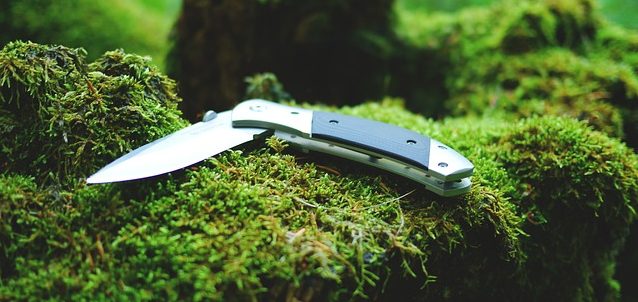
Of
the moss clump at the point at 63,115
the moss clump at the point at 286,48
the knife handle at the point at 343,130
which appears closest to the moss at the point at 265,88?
the moss clump at the point at 286,48

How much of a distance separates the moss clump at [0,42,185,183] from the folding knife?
94 millimetres

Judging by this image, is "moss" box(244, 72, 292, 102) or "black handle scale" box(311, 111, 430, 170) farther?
"moss" box(244, 72, 292, 102)

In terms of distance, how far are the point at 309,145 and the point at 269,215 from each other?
289 millimetres

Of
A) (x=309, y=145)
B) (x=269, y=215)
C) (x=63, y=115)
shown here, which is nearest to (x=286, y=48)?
(x=309, y=145)

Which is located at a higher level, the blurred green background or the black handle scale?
the blurred green background

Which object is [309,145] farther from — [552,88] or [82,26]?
[82,26]

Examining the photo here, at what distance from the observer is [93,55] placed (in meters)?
3.37

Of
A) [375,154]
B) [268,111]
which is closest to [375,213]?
[375,154]

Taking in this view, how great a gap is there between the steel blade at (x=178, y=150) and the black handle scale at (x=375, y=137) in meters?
0.18

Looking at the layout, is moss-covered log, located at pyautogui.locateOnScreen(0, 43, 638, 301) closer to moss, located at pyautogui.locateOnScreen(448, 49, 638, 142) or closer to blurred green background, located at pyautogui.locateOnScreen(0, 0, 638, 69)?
moss, located at pyautogui.locateOnScreen(448, 49, 638, 142)

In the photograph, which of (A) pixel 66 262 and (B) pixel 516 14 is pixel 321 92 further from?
(A) pixel 66 262

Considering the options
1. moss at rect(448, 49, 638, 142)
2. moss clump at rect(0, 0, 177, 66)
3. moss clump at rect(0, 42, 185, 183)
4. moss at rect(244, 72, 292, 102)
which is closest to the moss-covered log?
moss clump at rect(0, 42, 185, 183)

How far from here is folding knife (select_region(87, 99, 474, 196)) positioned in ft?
3.87

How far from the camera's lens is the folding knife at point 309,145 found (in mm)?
1181
